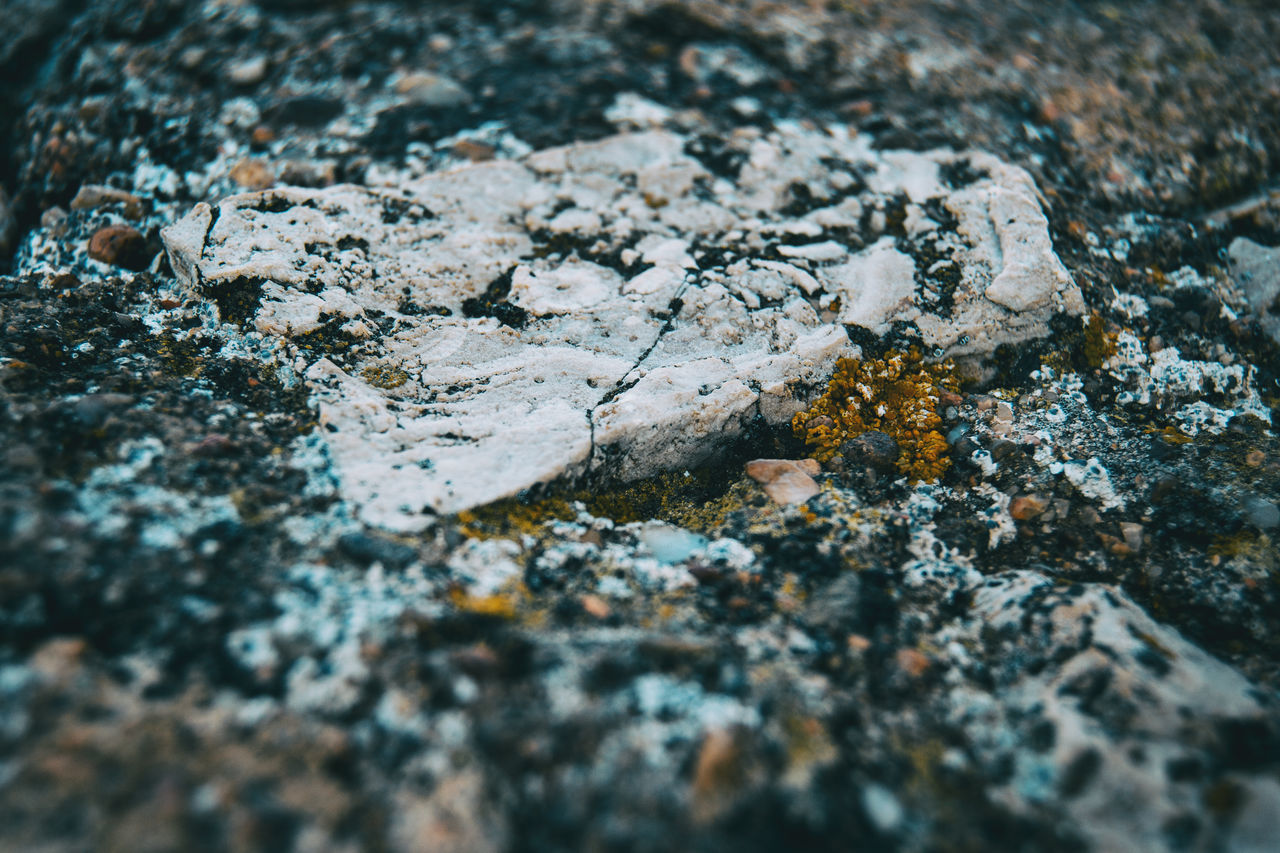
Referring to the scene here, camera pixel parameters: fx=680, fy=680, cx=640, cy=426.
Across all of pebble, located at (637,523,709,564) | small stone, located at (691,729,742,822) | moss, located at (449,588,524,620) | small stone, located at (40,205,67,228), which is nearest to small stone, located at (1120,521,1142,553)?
pebble, located at (637,523,709,564)

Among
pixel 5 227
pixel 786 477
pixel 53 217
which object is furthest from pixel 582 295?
pixel 5 227

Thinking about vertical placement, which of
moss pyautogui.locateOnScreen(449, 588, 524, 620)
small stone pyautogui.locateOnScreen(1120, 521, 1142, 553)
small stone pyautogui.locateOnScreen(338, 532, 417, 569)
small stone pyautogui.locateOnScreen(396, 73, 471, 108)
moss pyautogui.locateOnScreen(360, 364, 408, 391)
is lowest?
small stone pyautogui.locateOnScreen(1120, 521, 1142, 553)

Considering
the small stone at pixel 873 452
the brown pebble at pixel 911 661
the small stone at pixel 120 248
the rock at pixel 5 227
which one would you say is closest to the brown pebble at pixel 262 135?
the small stone at pixel 120 248

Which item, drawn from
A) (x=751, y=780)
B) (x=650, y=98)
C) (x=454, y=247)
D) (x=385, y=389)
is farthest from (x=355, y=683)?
(x=650, y=98)

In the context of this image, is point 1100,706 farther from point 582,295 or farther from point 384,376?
point 384,376

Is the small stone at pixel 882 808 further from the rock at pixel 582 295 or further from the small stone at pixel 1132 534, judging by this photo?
the small stone at pixel 1132 534

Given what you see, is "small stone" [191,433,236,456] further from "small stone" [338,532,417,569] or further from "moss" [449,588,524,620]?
"moss" [449,588,524,620]
